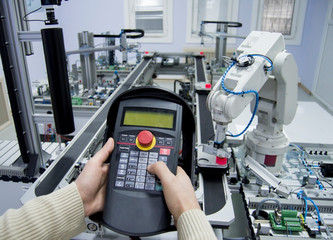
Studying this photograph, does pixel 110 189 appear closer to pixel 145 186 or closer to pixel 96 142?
pixel 145 186

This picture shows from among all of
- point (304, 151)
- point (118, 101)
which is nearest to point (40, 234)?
point (118, 101)

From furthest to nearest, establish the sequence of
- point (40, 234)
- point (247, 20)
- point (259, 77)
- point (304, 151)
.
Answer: point (247, 20) < point (304, 151) < point (259, 77) < point (40, 234)

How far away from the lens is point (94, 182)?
66 cm

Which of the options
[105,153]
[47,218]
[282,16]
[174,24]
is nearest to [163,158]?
[105,153]

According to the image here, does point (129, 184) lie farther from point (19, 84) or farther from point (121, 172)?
point (19, 84)

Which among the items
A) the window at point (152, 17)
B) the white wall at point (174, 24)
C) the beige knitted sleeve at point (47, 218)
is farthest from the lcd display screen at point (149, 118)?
the window at point (152, 17)

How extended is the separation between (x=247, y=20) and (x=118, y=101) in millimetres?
4972

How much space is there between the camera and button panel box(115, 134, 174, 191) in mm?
620

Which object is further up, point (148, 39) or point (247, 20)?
point (247, 20)

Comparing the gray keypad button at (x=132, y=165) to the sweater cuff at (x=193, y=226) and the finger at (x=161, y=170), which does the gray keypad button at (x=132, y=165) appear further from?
the sweater cuff at (x=193, y=226)

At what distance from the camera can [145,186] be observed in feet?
2.02

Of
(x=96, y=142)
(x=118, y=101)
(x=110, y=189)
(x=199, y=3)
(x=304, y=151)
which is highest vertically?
(x=199, y=3)

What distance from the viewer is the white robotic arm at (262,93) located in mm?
922

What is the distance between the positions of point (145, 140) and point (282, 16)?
5362 millimetres
